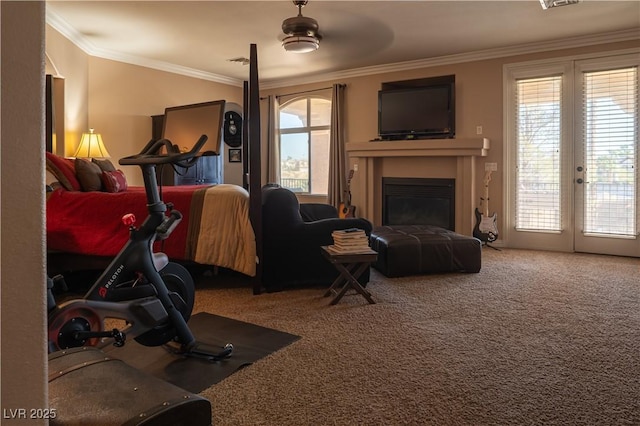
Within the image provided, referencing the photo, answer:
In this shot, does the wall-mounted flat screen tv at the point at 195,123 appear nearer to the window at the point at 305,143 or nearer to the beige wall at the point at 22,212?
the window at the point at 305,143

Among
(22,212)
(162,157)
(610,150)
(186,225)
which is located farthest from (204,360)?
(610,150)

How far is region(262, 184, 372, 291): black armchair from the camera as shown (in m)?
3.36

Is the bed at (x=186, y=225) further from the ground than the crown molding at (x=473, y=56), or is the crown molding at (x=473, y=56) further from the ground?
the crown molding at (x=473, y=56)

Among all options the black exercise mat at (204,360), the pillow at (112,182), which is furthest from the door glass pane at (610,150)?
the pillow at (112,182)

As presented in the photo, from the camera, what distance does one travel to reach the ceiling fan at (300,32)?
166 inches

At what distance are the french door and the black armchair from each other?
3.04 meters

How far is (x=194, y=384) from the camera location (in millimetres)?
1922

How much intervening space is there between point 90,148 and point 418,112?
4.14 metres

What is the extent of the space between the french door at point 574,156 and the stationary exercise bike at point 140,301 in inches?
180

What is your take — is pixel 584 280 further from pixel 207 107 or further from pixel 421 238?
pixel 207 107

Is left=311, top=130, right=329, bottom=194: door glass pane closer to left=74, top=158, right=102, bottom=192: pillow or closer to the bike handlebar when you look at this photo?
left=74, top=158, right=102, bottom=192: pillow

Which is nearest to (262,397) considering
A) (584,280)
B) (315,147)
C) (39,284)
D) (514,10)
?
(39,284)

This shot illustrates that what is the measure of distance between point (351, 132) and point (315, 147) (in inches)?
29.5

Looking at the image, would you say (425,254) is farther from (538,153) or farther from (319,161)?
(319,161)
